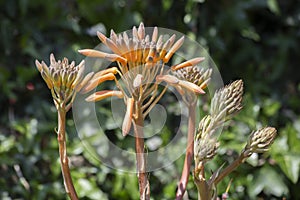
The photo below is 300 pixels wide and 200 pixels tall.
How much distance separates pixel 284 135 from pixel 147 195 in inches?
37.2

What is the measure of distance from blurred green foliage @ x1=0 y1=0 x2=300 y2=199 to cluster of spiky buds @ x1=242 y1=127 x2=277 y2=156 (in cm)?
59

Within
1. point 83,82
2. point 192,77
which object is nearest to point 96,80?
point 83,82

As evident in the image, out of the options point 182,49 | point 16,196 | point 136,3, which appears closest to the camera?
point 16,196

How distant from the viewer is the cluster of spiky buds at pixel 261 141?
65 cm

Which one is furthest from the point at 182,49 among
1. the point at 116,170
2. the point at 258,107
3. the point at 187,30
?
the point at 116,170

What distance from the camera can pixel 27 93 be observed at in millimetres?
1658

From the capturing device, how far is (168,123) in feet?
5.34

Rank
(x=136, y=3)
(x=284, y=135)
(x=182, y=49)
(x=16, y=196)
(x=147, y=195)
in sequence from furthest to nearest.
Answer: (x=136, y=3), (x=182, y=49), (x=284, y=135), (x=16, y=196), (x=147, y=195)

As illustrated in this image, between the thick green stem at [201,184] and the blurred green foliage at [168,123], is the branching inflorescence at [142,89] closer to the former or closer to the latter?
the thick green stem at [201,184]

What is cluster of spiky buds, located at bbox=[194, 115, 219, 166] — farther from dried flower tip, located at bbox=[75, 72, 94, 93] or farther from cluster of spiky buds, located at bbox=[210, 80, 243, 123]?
dried flower tip, located at bbox=[75, 72, 94, 93]

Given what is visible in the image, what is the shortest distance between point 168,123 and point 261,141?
98cm

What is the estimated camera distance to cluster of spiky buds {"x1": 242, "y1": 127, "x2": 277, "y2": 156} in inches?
25.4

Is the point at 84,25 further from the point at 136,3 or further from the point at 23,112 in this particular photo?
the point at 23,112

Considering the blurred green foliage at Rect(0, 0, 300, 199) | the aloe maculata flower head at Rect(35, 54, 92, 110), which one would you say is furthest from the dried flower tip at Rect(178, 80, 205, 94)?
the blurred green foliage at Rect(0, 0, 300, 199)
